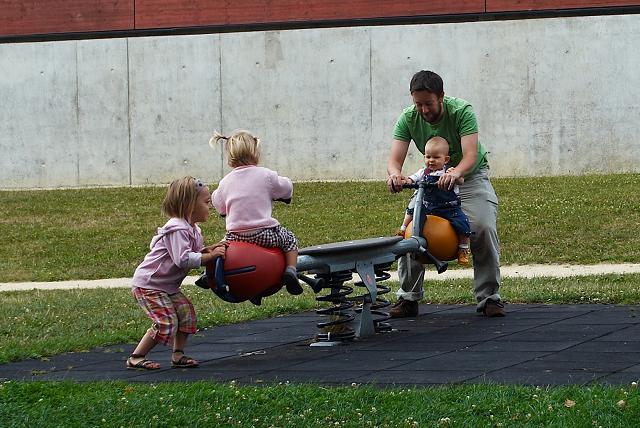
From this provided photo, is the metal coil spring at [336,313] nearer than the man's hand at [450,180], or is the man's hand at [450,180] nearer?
the metal coil spring at [336,313]

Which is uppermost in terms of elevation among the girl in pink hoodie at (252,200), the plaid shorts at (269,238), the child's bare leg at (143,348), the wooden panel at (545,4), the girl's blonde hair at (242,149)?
the wooden panel at (545,4)

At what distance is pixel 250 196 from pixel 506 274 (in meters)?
7.38

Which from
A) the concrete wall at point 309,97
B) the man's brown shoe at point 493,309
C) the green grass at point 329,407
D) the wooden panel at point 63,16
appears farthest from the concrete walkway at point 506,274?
the wooden panel at point 63,16

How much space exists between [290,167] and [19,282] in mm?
9276

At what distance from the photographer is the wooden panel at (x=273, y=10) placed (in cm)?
2447

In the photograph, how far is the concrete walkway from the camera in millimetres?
14340

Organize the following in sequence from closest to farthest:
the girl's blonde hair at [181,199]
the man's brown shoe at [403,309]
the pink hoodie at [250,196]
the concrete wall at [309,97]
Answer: the girl's blonde hair at [181,199] → the pink hoodie at [250,196] → the man's brown shoe at [403,309] → the concrete wall at [309,97]

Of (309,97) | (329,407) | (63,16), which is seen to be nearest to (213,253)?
(329,407)

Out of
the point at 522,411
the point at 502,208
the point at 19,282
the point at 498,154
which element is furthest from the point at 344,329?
the point at 498,154

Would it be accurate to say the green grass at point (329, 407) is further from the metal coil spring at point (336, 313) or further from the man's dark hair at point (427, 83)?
the man's dark hair at point (427, 83)

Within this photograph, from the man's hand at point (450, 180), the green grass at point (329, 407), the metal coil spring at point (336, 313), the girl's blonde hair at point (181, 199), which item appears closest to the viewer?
the green grass at point (329, 407)

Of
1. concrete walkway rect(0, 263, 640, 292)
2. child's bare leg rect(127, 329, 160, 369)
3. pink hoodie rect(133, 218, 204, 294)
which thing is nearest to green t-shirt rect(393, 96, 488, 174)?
pink hoodie rect(133, 218, 204, 294)

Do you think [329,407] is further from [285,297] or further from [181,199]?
[285,297]

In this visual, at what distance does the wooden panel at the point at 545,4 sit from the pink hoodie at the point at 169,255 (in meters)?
17.6
